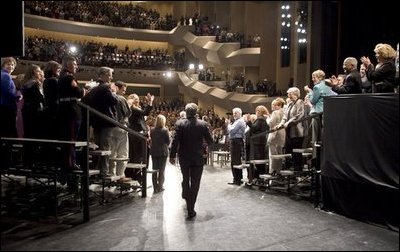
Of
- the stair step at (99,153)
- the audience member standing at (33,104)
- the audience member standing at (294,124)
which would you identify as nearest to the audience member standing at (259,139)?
the audience member standing at (294,124)

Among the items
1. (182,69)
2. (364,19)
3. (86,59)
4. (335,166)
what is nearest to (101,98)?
(335,166)

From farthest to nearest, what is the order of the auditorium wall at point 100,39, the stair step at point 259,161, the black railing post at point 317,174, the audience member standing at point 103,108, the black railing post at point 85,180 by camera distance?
the auditorium wall at point 100,39
the stair step at point 259,161
the black railing post at point 317,174
the audience member standing at point 103,108
the black railing post at point 85,180

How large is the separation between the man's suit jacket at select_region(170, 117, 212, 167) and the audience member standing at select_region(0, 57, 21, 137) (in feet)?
7.74

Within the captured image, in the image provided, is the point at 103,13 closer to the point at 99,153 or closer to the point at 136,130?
the point at 136,130

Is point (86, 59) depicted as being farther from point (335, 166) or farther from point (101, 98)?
point (335, 166)

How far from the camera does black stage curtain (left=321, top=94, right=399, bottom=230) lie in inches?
216

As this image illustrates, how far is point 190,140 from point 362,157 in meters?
2.45

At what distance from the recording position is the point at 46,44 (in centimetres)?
2416

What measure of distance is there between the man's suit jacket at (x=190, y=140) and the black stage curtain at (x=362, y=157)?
6.26 feet

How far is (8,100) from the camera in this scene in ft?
19.5

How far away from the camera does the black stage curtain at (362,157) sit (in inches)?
216

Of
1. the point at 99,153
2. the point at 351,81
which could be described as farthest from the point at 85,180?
the point at 351,81

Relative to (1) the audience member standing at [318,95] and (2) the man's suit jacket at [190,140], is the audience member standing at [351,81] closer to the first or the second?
(1) the audience member standing at [318,95]

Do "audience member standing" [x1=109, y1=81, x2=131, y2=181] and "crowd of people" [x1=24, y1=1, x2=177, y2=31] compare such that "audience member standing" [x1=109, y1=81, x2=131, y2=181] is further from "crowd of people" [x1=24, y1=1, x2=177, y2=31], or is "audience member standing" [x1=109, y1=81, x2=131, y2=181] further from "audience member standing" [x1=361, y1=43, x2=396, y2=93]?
"crowd of people" [x1=24, y1=1, x2=177, y2=31]
